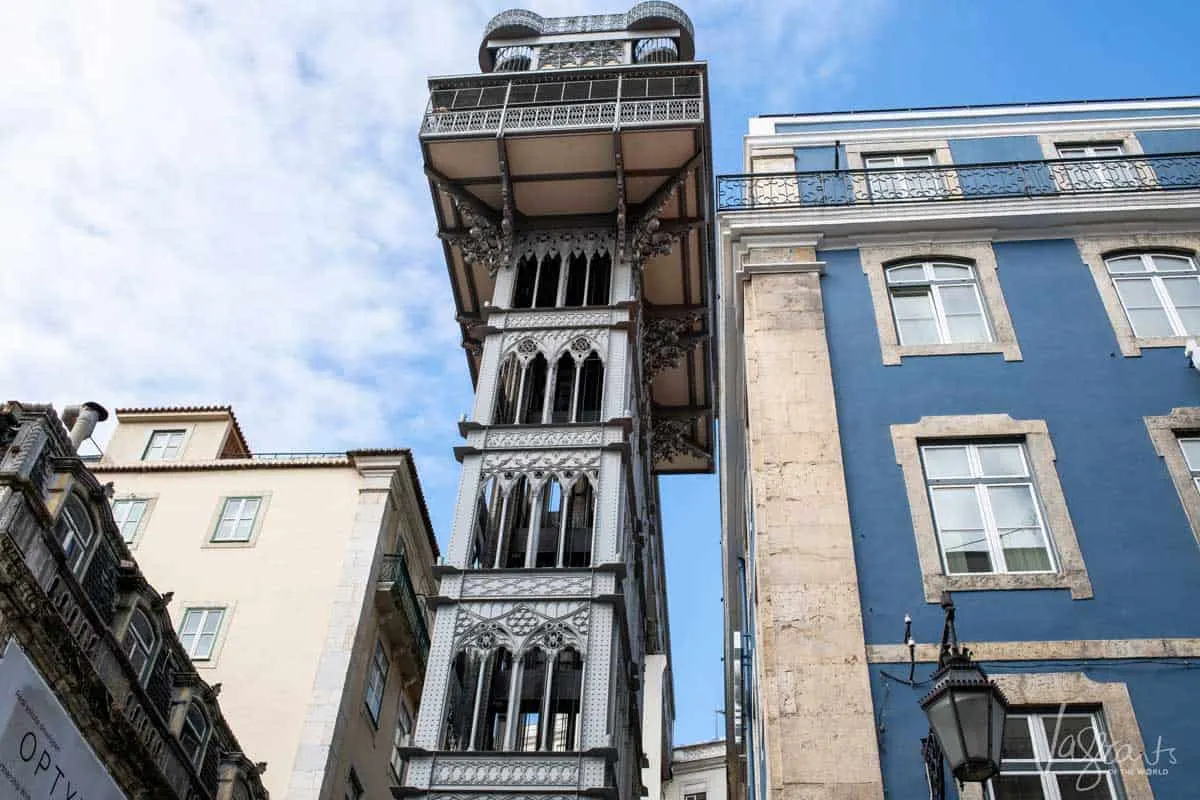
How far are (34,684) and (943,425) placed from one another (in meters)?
11.3

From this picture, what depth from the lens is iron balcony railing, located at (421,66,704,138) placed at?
26.9 m

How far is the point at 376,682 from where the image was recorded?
990 inches

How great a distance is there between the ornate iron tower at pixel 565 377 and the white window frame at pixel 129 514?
8274 millimetres

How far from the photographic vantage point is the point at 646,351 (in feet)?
99.6

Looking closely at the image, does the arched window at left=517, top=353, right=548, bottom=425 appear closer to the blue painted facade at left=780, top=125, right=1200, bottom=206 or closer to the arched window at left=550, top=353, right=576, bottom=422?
the arched window at left=550, top=353, right=576, bottom=422

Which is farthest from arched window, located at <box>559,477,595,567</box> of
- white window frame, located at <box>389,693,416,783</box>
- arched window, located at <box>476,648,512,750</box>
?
white window frame, located at <box>389,693,416,783</box>

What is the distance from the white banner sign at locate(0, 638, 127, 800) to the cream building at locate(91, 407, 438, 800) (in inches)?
321

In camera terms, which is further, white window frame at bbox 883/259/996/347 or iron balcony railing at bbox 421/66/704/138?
iron balcony railing at bbox 421/66/704/138

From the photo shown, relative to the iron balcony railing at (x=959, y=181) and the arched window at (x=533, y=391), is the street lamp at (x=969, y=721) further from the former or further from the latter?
the arched window at (x=533, y=391)

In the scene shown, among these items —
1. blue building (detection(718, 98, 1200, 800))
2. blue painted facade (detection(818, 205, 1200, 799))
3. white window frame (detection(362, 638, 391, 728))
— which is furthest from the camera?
white window frame (detection(362, 638, 391, 728))

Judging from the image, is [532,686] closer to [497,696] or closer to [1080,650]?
[497,696]

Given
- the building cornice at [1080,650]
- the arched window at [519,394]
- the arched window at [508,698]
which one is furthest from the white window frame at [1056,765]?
the arched window at [519,394]

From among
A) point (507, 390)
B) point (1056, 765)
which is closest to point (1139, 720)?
point (1056, 765)

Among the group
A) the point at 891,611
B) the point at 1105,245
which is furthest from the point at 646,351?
the point at 891,611
